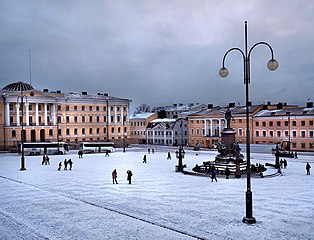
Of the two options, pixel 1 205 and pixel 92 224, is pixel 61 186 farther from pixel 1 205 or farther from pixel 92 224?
pixel 92 224

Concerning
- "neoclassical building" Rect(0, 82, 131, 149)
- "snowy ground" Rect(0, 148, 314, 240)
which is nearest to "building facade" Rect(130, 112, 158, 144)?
"neoclassical building" Rect(0, 82, 131, 149)

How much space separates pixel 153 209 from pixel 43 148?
52.4m

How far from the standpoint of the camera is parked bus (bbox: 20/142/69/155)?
219 feet

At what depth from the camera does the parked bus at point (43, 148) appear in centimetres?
6677

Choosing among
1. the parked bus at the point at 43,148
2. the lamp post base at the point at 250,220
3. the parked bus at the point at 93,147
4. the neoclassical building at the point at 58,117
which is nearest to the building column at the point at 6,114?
the neoclassical building at the point at 58,117

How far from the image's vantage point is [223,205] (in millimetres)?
20828

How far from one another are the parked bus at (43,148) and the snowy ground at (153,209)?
35443mm

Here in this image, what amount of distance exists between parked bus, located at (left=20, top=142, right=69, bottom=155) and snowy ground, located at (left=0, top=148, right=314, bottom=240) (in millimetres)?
35443

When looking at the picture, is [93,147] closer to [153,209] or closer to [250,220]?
[153,209]

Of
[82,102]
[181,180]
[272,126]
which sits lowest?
[181,180]

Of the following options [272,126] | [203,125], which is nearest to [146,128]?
[203,125]

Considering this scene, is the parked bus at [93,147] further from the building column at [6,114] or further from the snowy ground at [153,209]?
the snowy ground at [153,209]

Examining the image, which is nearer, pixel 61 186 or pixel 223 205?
pixel 223 205

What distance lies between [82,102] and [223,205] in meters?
72.8
